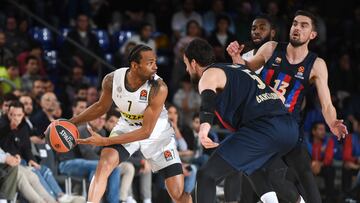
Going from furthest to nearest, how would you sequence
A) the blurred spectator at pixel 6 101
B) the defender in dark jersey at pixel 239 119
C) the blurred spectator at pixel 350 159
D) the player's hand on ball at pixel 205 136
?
the blurred spectator at pixel 350 159
the blurred spectator at pixel 6 101
the defender in dark jersey at pixel 239 119
the player's hand on ball at pixel 205 136

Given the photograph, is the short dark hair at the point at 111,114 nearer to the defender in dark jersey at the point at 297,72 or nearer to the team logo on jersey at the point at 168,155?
the team logo on jersey at the point at 168,155

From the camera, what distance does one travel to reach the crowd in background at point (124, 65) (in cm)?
1012

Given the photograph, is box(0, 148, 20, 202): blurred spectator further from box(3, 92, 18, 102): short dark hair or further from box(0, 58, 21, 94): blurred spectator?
box(0, 58, 21, 94): blurred spectator

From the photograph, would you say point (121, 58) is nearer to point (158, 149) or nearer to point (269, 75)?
point (158, 149)

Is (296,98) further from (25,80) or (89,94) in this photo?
(25,80)

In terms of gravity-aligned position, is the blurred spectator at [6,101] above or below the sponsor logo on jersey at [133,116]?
below

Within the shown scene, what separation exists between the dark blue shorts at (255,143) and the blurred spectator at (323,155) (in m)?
4.62

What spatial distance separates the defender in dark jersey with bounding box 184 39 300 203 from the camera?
670 cm

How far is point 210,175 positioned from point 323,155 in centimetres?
531

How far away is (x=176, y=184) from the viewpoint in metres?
8.05

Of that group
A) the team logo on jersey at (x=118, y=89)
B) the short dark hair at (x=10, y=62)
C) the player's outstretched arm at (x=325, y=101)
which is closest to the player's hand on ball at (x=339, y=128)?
the player's outstretched arm at (x=325, y=101)

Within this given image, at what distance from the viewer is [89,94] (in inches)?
473

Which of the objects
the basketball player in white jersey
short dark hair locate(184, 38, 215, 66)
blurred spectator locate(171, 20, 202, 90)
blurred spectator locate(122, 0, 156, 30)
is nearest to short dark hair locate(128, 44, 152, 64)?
the basketball player in white jersey

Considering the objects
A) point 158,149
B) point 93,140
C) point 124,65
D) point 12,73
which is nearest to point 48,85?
point 12,73
